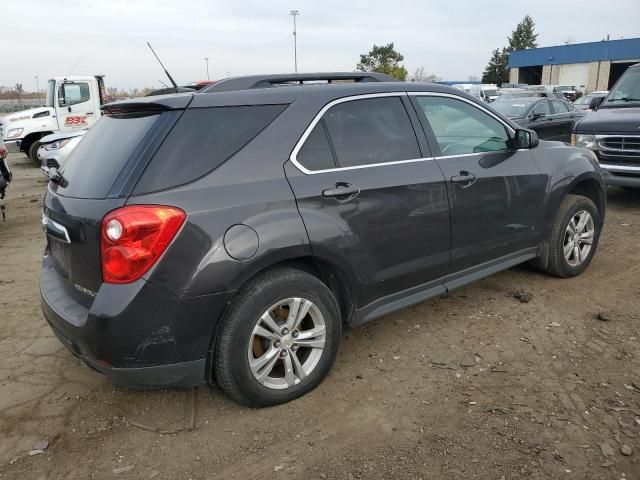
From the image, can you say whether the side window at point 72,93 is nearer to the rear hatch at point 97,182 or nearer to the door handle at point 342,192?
the rear hatch at point 97,182

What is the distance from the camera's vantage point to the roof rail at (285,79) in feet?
9.80

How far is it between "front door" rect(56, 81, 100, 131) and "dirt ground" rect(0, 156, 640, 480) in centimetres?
1229

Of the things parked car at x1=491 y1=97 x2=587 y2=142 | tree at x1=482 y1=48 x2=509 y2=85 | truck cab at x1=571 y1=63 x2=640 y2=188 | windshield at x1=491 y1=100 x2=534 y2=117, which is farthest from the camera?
tree at x1=482 y1=48 x2=509 y2=85

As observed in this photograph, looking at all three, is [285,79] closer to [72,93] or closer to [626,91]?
[626,91]

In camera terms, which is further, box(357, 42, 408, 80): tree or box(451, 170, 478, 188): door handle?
box(357, 42, 408, 80): tree

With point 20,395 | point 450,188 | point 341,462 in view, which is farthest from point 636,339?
point 20,395

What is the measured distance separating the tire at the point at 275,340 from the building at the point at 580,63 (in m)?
58.9

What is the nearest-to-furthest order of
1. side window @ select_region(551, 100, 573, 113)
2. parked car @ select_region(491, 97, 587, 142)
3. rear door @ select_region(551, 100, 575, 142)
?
parked car @ select_region(491, 97, 587, 142)
rear door @ select_region(551, 100, 575, 142)
side window @ select_region(551, 100, 573, 113)

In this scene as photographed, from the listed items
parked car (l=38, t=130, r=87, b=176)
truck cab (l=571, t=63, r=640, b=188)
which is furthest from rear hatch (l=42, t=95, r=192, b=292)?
parked car (l=38, t=130, r=87, b=176)

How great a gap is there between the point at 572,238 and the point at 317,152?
9.16 ft

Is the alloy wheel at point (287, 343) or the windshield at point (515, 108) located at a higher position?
the windshield at point (515, 108)

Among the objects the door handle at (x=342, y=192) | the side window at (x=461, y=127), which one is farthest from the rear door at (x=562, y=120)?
the door handle at (x=342, y=192)

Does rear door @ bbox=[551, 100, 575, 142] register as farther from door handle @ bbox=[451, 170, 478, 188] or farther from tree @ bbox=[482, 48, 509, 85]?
tree @ bbox=[482, 48, 509, 85]

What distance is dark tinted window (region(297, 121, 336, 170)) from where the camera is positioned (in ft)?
9.53
